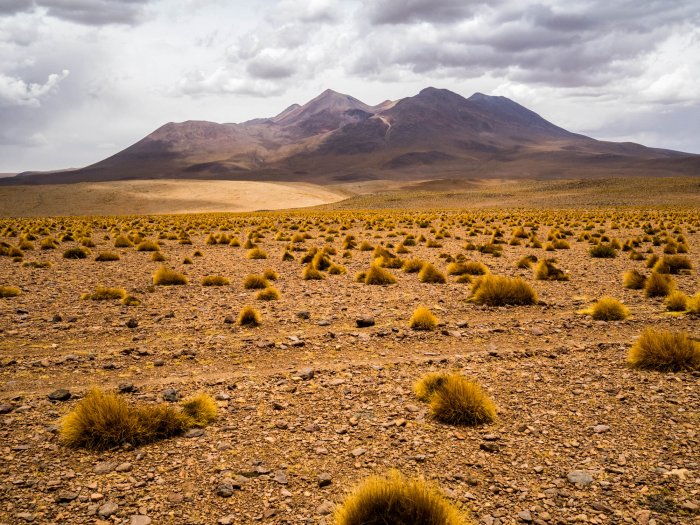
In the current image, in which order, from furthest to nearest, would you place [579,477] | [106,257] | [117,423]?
[106,257] < [117,423] < [579,477]

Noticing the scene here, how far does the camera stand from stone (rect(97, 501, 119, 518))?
3.72 meters

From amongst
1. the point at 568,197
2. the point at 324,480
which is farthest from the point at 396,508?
the point at 568,197

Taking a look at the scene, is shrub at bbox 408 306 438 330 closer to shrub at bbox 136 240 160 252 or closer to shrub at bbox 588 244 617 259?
shrub at bbox 588 244 617 259

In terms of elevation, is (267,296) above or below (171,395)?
above

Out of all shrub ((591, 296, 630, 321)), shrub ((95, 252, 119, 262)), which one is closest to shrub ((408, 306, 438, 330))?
shrub ((591, 296, 630, 321))

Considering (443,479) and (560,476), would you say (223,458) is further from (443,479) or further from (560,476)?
(560,476)

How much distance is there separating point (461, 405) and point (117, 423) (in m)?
3.54

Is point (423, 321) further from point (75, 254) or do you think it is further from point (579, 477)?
point (75, 254)

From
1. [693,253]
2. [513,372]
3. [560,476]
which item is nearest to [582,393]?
[513,372]

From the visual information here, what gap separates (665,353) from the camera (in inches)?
251

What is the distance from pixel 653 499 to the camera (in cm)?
376

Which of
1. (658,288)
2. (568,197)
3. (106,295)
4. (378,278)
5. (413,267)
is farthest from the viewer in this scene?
(568,197)

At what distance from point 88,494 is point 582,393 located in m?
5.23

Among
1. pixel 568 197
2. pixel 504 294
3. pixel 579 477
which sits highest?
pixel 568 197
